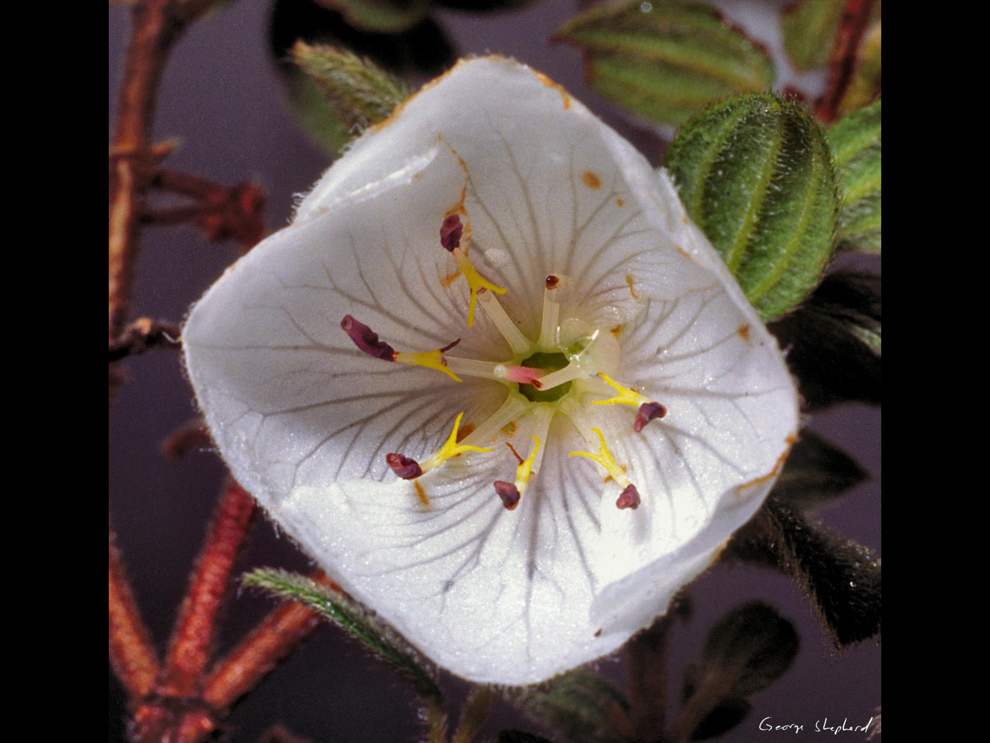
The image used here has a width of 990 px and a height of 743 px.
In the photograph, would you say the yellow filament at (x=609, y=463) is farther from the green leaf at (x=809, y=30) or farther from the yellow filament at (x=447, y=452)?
the green leaf at (x=809, y=30)

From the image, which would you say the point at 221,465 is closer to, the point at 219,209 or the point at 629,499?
the point at 219,209

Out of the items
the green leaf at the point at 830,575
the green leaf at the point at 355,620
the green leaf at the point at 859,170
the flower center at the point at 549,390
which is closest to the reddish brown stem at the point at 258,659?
the green leaf at the point at 355,620

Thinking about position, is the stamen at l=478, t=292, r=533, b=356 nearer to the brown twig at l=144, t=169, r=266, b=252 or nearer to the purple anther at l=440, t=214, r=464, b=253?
the purple anther at l=440, t=214, r=464, b=253

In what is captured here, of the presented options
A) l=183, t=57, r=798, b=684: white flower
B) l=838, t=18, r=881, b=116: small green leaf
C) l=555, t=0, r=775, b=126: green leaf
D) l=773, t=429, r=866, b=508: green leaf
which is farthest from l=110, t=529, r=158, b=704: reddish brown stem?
l=838, t=18, r=881, b=116: small green leaf

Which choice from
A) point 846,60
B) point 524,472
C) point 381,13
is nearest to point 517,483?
point 524,472
